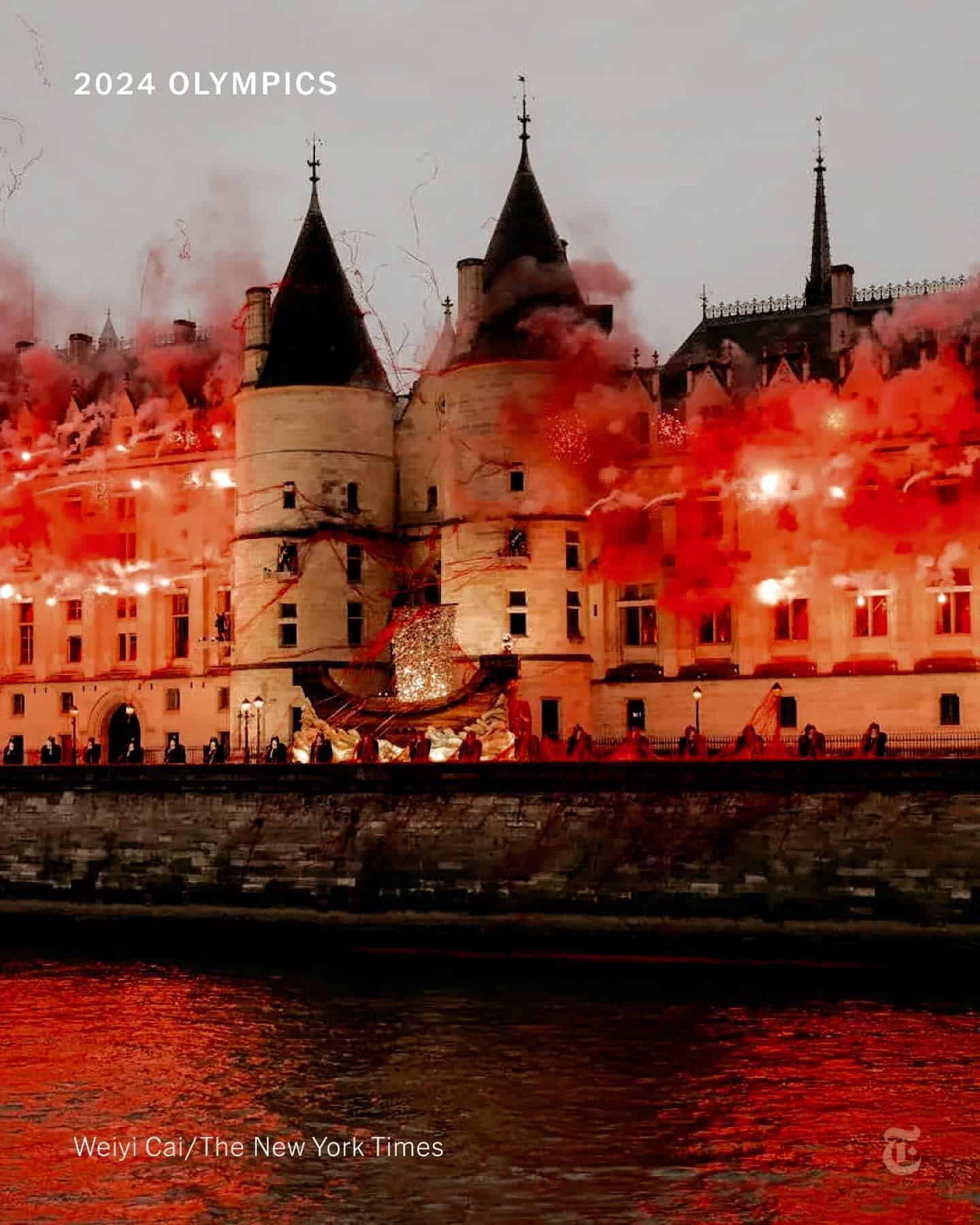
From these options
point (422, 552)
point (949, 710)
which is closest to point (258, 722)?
point (422, 552)

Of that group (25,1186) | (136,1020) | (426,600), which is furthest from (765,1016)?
(426,600)

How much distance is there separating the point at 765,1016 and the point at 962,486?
25.6 meters

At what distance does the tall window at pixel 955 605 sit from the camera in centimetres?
6062

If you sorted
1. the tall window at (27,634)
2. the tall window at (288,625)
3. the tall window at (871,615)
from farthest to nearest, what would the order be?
the tall window at (27,634)
the tall window at (288,625)
the tall window at (871,615)

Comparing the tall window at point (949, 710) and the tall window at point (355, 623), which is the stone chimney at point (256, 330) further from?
the tall window at point (949, 710)

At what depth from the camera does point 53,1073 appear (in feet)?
116

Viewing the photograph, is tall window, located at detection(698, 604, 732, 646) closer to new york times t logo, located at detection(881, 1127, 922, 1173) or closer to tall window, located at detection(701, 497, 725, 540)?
tall window, located at detection(701, 497, 725, 540)

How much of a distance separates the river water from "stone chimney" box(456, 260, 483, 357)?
2595 cm

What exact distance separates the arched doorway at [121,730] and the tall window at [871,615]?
29.4m

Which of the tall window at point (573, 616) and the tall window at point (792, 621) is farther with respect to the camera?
the tall window at point (573, 616)

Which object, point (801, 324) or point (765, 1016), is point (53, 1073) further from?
point (801, 324)

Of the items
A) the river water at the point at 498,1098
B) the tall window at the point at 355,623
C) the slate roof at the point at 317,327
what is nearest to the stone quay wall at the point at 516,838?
the river water at the point at 498,1098

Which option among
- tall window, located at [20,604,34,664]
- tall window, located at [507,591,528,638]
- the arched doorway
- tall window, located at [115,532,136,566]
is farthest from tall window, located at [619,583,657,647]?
tall window, located at [20,604,34,664]

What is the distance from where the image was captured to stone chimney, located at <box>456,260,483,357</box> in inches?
2576
